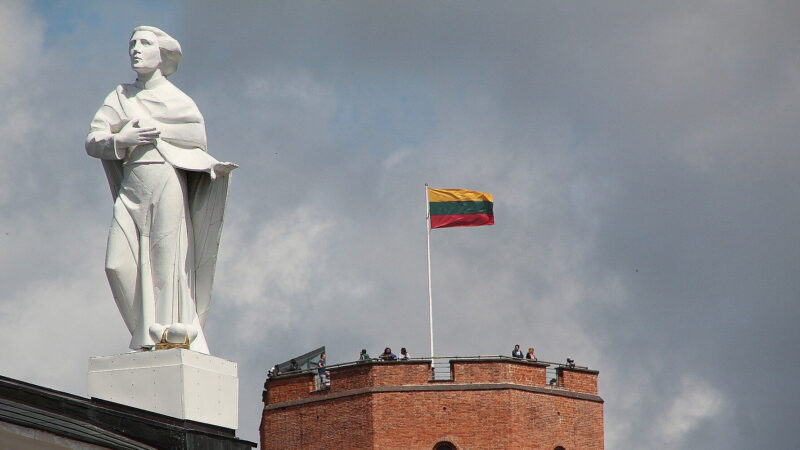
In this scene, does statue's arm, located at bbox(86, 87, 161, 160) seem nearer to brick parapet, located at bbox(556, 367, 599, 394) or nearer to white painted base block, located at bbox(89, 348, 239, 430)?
white painted base block, located at bbox(89, 348, 239, 430)

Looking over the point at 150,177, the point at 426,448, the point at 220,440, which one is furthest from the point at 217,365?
the point at 426,448

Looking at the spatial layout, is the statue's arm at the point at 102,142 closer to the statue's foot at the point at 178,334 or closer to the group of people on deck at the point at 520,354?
the statue's foot at the point at 178,334

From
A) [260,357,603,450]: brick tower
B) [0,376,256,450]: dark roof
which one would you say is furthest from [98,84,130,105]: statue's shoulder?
[260,357,603,450]: brick tower

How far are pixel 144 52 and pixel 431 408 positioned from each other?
161 feet

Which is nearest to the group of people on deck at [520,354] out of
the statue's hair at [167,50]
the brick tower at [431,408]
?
the brick tower at [431,408]

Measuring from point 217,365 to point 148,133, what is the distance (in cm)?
198

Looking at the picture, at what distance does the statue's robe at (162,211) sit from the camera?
15766 mm

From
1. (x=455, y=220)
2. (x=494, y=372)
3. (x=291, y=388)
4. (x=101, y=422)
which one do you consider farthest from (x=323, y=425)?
(x=101, y=422)

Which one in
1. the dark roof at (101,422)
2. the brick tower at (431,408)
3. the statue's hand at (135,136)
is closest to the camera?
the dark roof at (101,422)

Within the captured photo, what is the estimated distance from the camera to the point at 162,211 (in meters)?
15.8

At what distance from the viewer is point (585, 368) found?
221ft

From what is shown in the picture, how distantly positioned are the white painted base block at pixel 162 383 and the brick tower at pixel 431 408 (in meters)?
49.1

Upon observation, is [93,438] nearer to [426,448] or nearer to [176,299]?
[176,299]

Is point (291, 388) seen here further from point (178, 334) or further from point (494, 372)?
point (178, 334)
